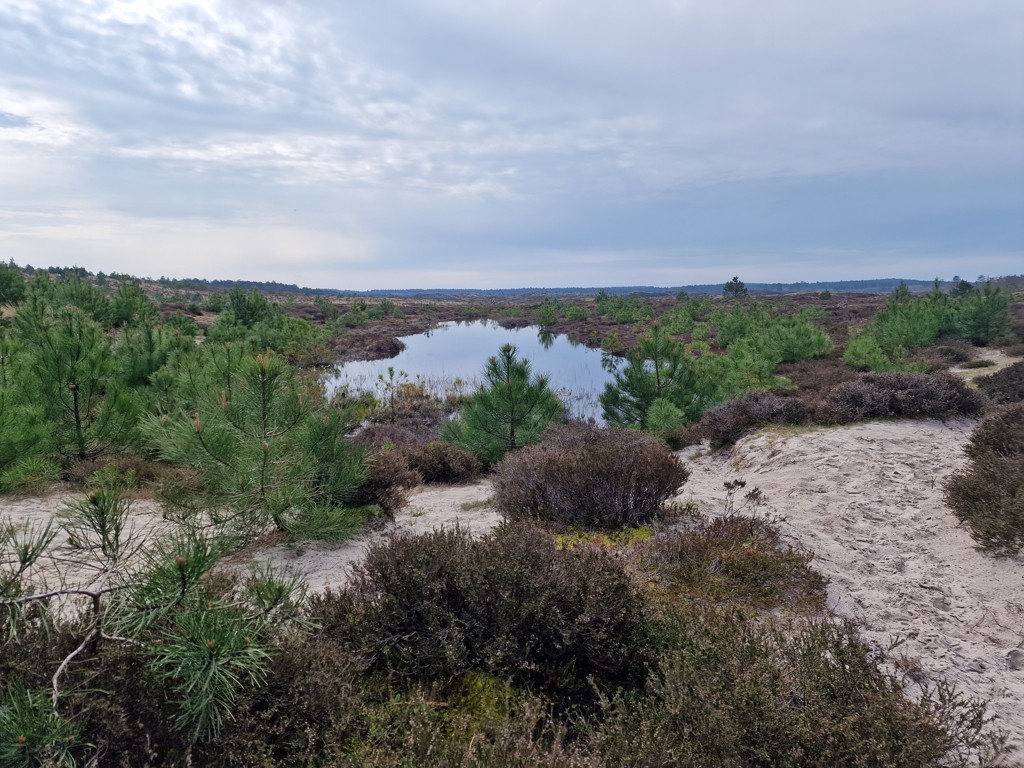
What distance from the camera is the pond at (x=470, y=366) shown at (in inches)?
833

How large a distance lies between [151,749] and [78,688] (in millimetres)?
357

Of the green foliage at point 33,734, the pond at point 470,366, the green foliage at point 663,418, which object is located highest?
the green foliage at point 33,734

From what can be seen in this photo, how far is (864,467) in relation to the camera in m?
7.23

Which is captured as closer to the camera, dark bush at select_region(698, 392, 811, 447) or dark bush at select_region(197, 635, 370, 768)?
dark bush at select_region(197, 635, 370, 768)

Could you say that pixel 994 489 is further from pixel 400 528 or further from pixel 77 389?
pixel 77 389

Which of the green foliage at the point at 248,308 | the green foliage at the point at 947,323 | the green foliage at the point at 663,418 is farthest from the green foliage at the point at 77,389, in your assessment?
the green foliage at the point at 248,308

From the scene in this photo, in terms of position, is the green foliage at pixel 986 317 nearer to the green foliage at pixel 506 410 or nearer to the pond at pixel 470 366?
the pond at pixel 470 366

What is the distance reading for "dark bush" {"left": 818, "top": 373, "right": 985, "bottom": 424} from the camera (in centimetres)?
938

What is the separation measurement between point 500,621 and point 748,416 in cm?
836

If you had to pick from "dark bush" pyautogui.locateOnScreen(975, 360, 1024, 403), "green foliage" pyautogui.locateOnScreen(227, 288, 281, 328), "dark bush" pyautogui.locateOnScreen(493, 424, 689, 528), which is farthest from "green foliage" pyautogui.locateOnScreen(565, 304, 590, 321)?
"dark bush" pyautogui.locateOnScreen(493, 424, 689, 528)

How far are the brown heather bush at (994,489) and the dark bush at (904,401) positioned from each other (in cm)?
223

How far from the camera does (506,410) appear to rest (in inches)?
403

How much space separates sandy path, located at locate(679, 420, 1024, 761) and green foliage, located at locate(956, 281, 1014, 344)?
64.2ft

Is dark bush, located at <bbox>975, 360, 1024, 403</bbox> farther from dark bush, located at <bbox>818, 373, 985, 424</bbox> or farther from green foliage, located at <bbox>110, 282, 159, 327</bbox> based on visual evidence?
green foliage, located at <bbox>110, 282, 159, 327</bbox>
